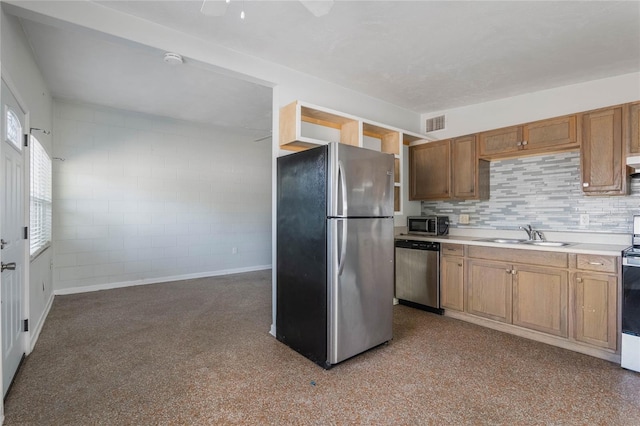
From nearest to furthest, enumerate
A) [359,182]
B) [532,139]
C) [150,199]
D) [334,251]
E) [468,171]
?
[334,251] < [359,182] < [532,139] < [468,171] < [150,199]

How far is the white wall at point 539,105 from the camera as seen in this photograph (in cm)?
319

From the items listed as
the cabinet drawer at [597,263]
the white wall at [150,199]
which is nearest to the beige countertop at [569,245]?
the cabinet drawer at [597,263]

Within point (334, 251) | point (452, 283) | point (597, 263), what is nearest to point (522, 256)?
point (597, 263)

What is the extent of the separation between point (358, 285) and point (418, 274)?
1569 mm

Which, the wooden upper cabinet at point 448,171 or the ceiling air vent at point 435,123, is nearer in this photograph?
the wooden upper cabinet at point 448,171

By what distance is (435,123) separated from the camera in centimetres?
454

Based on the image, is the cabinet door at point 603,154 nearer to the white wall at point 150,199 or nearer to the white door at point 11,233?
the white door at point 11,233

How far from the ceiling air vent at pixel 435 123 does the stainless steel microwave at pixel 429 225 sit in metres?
1.29

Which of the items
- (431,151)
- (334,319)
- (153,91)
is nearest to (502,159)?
(431,151)

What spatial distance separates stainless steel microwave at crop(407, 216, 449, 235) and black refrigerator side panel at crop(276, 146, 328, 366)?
82.2 inches

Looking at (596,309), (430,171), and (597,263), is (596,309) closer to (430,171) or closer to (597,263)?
(597,263)

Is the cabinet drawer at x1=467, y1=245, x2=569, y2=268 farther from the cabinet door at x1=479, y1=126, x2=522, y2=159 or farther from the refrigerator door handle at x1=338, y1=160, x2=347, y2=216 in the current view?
the refrigerator door handle at x1=338, y1=160, x2=347, y2=216

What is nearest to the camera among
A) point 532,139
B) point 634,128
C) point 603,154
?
point 634,128

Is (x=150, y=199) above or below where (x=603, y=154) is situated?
below
